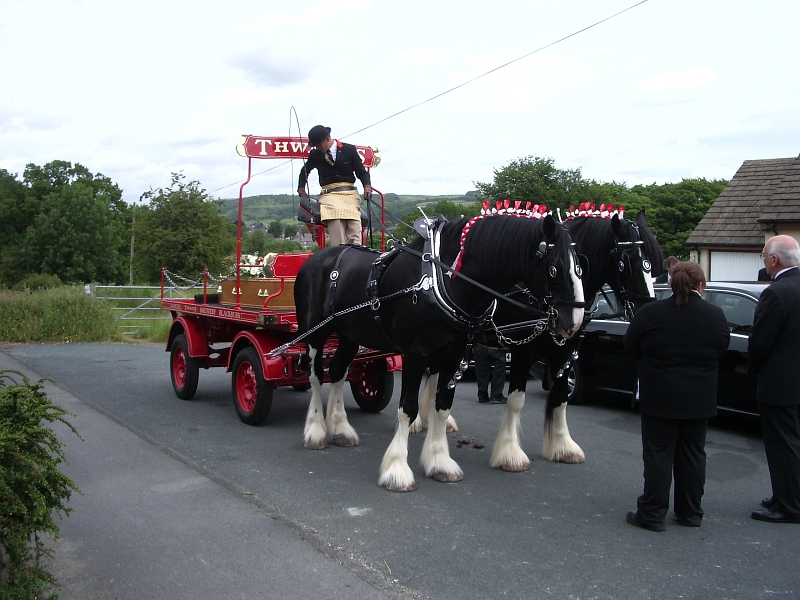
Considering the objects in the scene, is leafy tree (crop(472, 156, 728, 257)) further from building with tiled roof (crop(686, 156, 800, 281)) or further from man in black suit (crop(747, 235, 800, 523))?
man in black suit (crop(747, 235, 800, 523))

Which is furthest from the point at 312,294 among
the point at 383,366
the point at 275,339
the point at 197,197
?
the point at 197,197

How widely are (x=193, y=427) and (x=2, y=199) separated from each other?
57313 mm

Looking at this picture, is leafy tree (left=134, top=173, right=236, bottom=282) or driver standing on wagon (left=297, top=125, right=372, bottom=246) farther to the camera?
leafy tree (left=134, top=173, right=236, bottom=282)

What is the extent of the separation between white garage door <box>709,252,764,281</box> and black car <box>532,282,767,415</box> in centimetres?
1105

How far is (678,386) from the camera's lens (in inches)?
165

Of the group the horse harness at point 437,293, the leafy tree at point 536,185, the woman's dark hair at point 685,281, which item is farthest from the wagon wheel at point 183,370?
the leafy tree at point 536,185

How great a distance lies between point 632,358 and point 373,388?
294 centimetres

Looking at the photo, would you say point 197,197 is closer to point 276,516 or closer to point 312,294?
point 312,294

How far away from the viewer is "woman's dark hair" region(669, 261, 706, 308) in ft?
13.7

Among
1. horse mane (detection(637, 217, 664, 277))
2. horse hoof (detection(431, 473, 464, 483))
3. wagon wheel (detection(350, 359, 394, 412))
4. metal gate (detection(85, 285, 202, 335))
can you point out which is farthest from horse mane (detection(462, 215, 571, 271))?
metal gate (detection(85, 285, 202, 335))

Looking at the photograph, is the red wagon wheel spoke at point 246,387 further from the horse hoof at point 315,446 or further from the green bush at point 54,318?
the green bush at point 54,318

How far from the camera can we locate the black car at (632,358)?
656 cm

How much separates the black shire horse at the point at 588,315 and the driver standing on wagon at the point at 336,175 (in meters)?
2.27

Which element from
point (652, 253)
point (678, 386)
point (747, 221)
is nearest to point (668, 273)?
point (652, 253)
